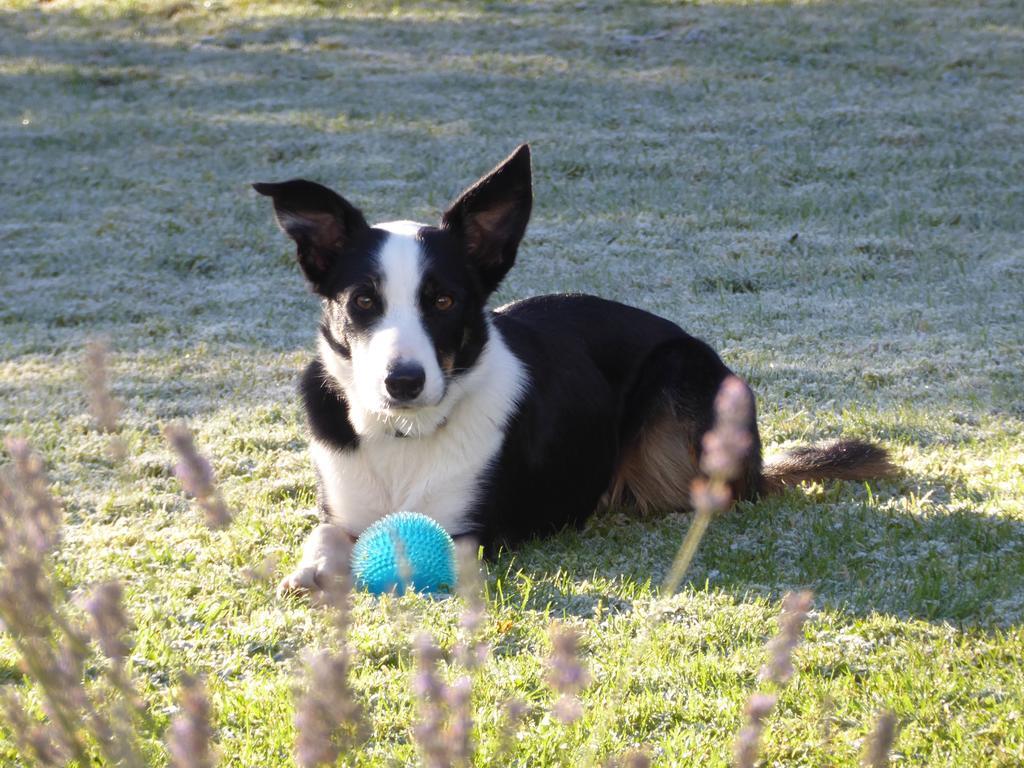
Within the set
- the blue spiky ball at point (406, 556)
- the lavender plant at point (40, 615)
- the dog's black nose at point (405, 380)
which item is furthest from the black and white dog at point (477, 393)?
the lavender plant at point (40, 615)

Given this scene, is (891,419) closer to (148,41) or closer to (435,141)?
(435,141)

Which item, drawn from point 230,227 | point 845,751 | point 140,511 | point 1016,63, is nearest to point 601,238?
point 230,227

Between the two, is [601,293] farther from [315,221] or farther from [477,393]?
[315,221]

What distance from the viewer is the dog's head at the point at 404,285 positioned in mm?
4027

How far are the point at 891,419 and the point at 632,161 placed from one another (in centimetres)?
718

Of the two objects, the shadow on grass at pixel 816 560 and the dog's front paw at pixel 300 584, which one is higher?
the dog's front paw at pixel 300 584

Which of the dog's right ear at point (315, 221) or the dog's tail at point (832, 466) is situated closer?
the dog's right ear at point (315, 221)

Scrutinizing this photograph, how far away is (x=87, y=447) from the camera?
6.11m

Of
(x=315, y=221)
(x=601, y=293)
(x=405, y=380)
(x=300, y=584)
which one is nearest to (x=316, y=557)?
(x=300, y=584)

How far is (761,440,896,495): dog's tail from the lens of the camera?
498cm

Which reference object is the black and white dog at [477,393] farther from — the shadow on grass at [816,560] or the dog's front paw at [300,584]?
the shadow on grass at [816,560]

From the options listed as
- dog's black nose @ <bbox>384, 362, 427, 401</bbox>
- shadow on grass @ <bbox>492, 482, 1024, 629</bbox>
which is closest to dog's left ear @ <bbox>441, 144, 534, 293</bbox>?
dog's black nose @ <bbox>384, 362, 427, 401</bbox>

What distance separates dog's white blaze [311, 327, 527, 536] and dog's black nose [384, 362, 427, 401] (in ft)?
1.49

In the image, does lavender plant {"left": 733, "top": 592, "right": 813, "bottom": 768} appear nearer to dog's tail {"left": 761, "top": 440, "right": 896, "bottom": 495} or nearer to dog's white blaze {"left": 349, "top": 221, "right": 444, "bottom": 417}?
dog's white blaze {"left": 349, "top": 221, "right": 444, "bottom": 417}
